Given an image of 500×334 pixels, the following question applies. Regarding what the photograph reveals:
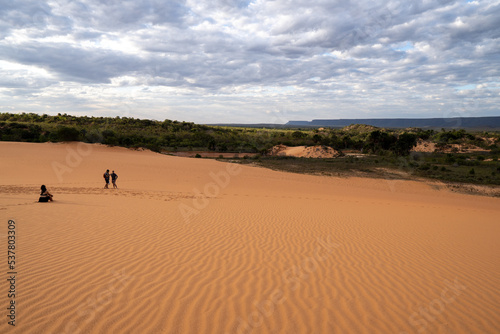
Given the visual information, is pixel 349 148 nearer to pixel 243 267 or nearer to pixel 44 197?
pixel 44 197

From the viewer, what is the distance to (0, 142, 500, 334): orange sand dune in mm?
3809

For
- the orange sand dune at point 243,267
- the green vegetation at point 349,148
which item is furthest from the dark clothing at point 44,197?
the green vegetation at point 349,148

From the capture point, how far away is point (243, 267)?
559 cm

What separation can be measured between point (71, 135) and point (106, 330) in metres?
39.8

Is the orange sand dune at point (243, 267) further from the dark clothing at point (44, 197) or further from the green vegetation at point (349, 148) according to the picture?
the green vegetation at point (349, 148)

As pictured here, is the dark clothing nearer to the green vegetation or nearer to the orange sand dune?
the orange sand dune

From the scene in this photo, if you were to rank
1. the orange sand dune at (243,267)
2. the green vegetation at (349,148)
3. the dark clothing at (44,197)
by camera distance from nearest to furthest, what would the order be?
the orange sand dune at (243,267) → the dark clothing at (44,197) → the green vegetation at (349,148)

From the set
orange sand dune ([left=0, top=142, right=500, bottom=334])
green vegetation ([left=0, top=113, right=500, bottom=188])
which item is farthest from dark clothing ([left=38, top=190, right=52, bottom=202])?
green vegetation ([left=0, top=113, right=500, bottom=188])

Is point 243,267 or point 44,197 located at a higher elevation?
point 44,197

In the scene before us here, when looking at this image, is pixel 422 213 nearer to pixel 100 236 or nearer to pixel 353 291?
pixel 353 291

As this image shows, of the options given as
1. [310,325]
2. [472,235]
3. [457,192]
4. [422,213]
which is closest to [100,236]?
[310,325]

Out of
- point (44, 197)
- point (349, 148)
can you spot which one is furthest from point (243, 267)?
point (349, 148)

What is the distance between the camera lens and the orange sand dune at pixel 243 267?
12.5ft

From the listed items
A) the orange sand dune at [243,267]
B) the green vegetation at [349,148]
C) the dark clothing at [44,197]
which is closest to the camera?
the orange sand dune at [243,267]
